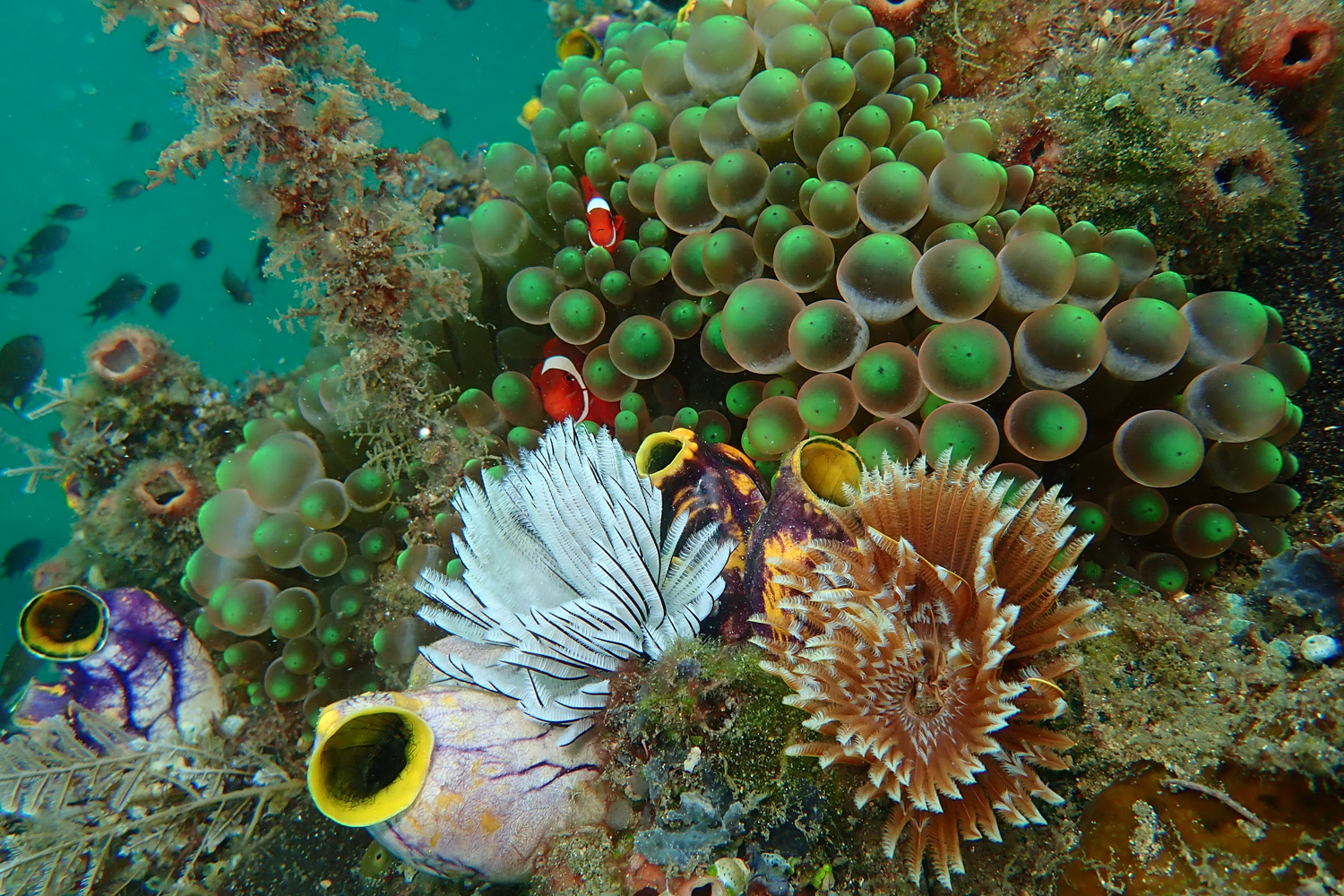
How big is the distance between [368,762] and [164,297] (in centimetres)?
842

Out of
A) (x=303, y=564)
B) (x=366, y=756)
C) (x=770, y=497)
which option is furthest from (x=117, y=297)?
(x=770, y=497)

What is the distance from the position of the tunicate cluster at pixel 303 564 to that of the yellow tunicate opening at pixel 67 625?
1.84 feet

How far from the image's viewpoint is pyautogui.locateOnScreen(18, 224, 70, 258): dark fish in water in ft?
25.5

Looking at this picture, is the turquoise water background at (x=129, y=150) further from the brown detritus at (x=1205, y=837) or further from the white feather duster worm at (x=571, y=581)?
the brown detritus at (x=1205, y=837)

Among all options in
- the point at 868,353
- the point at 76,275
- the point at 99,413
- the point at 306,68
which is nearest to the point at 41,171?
the point at 76,275

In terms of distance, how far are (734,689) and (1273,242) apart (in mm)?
2689

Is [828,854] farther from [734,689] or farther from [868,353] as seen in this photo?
[868,353]

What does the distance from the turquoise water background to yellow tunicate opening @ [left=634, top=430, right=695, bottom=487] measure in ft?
85.5

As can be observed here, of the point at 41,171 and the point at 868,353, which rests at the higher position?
the point at 41,171

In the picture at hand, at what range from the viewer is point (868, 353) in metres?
2.11

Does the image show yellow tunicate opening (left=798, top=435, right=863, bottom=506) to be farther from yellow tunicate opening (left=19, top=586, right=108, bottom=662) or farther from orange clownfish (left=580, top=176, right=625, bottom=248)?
yellow tunicate opening (left=19, top=586, right=108, bottom=662)

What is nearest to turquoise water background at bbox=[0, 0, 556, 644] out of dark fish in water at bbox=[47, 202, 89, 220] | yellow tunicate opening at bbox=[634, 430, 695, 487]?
dark fish in water at bbox=[47, 202, 89, 220]

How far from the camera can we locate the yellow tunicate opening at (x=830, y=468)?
74.5 inches

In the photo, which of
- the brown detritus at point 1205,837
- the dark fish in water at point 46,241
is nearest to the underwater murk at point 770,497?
the brown detritus at point 1205,837
